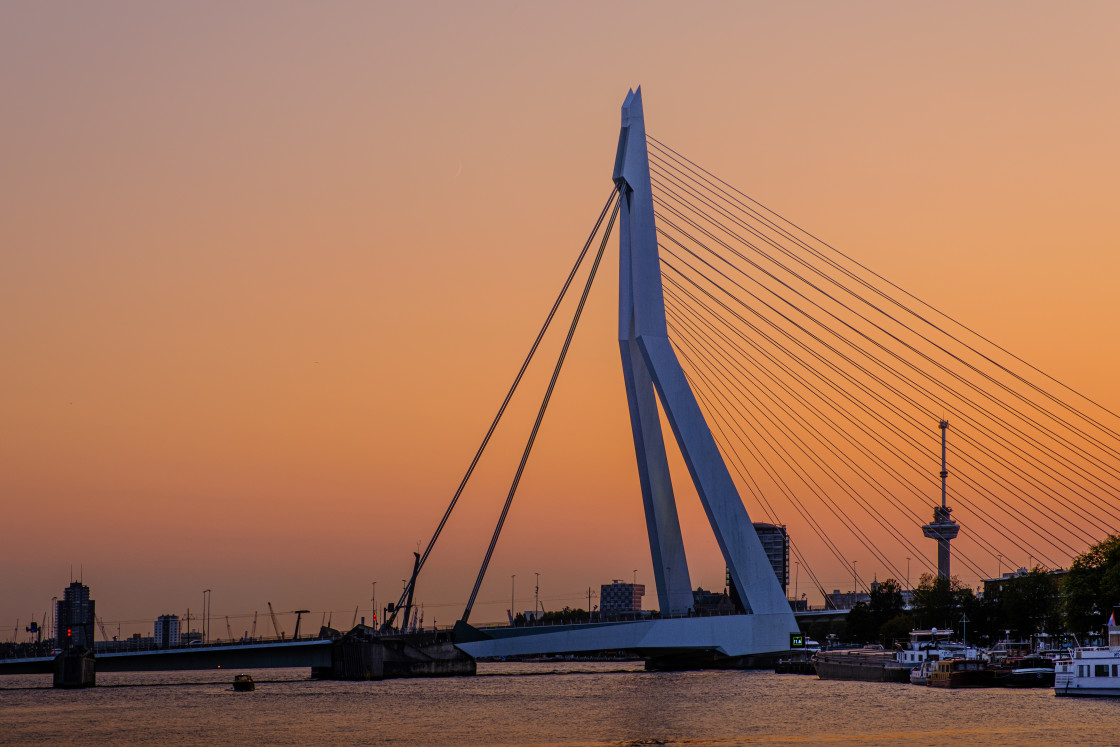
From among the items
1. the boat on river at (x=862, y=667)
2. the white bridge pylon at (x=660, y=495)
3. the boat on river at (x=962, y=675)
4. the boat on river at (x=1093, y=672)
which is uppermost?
the white bridge pylon at (x=660, y=495)

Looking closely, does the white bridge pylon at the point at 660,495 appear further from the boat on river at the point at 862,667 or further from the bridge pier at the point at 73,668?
the bridge pier at the point at 73,668

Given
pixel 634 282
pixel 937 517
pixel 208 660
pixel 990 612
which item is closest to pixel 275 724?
pixel 634 282

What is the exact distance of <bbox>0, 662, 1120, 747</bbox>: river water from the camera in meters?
36.7

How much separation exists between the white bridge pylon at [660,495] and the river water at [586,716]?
2.12m

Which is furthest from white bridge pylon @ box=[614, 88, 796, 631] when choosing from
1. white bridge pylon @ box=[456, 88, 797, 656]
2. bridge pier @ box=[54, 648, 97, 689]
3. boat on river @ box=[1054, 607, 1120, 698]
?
bridge pier @ box=[54, 648, 97, 689]

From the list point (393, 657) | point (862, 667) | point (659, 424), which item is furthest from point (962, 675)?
point (393, 657)

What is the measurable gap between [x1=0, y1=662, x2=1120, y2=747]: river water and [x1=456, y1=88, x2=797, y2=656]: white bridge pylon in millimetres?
2117

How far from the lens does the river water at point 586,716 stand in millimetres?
36719

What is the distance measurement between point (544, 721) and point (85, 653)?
40.2 m

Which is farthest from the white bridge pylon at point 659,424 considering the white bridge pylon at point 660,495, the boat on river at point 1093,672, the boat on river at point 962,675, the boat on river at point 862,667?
the boat on river at point 862,667

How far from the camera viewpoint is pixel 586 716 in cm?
4312

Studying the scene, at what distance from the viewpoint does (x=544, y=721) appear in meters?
42.2

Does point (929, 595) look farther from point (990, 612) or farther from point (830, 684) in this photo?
point (830, 684)

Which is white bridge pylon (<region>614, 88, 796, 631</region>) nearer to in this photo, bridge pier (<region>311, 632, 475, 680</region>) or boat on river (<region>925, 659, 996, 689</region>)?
boat on river (<region>925, 659, 996, 689</region>)
